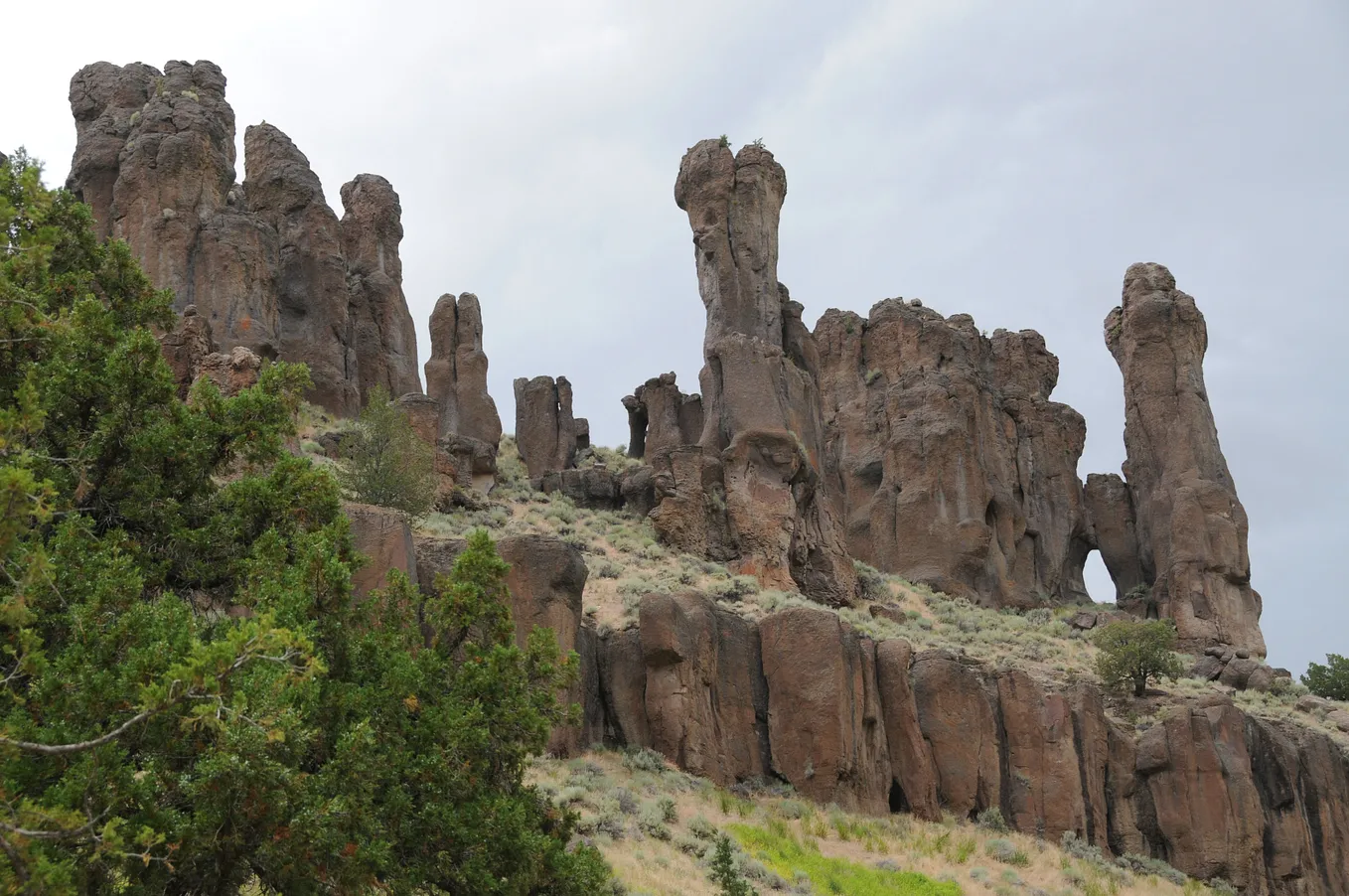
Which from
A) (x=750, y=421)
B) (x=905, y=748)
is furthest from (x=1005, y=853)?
(x=750, y=421)

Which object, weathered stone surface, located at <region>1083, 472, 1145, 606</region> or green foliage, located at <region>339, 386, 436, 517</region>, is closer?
green foliage, located at <region>339, 386, 436, 517</region>

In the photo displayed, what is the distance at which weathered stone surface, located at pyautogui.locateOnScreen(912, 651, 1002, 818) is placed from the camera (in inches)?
1265

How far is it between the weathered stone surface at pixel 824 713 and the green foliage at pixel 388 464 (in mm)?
10810

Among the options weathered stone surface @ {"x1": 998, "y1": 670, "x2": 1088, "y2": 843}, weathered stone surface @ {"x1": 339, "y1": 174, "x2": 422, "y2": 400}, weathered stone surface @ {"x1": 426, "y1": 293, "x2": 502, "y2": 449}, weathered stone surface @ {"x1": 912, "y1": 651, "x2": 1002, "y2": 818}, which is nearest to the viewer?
weathered stone surface @ {"x1": 912, "y1": 651, "x2": 1002, "y2": 818}

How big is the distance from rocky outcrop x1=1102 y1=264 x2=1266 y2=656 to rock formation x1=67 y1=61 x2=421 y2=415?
33.2 meters

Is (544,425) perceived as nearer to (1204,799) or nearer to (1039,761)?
(1039,761)

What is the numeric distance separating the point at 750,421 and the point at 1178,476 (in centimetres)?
2587

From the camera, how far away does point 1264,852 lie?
1390 inches

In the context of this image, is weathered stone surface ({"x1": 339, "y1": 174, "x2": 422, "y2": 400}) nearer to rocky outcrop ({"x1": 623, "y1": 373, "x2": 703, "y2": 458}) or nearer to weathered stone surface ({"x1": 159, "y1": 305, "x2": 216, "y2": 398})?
rocky outcrop ({"x1": 623, "y1": 373, "x2": 703, "y2": 458})

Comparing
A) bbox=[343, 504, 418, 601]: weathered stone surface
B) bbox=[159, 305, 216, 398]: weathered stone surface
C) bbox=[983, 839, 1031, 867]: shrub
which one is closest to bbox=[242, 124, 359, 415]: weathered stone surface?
bbox=[159, 305, 216, 398]: weathered stone surface

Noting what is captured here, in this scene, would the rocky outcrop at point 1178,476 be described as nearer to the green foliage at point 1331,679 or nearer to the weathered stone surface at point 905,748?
the green foliage at point 1331,679

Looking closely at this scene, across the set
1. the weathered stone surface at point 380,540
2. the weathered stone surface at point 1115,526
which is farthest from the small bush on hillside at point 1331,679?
the weathered stone surface at point 380,540

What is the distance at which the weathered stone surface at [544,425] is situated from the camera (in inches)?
2389

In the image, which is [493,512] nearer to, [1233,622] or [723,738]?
[723,738]
